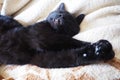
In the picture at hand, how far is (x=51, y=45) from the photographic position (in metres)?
0.99

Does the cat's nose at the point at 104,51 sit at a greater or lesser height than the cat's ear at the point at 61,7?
lesser

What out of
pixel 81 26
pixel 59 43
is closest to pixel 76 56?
pixel 59 43

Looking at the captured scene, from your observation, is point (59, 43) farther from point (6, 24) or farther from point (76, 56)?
point (6, 24)

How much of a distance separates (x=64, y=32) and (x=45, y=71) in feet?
0.86

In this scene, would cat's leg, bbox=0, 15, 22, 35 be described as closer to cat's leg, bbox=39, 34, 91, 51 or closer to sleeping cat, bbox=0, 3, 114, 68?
sleeping cat, bbox=0, 3, 114, 68

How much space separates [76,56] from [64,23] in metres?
0.22

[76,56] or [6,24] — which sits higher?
[6,24]

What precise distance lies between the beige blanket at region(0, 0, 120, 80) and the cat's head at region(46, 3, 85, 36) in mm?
45

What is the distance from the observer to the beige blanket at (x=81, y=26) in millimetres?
850

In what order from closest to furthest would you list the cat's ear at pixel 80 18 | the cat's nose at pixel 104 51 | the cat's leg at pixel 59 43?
1. the cat's nose at pixel 104 51
2. the cat's leg at pixel 59 43
3. the cat's ear at pixel 80 18

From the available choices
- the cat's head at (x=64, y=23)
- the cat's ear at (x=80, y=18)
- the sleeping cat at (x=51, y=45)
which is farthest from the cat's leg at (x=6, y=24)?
the cat's ear at (x=80, y=18)

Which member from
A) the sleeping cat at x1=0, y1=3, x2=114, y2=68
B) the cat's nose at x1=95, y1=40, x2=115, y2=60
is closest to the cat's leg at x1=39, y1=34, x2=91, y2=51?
the sleeping cat at x1=0, y1=3, x2=114, y2=68

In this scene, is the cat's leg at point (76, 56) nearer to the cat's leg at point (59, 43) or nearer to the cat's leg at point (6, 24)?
the cat's leg at point (59, 43)

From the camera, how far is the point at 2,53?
3.26ft
